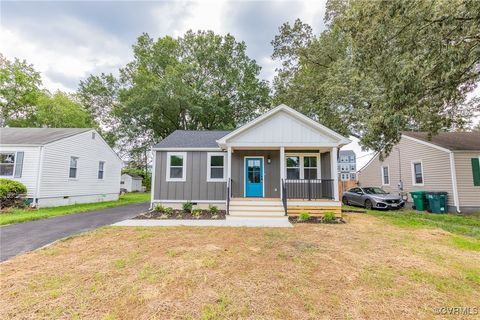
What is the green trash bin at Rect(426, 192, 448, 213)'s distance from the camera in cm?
1057

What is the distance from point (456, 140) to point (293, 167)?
9.89 m

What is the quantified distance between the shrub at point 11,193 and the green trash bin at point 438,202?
2019 cm

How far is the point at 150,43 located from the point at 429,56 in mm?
26480

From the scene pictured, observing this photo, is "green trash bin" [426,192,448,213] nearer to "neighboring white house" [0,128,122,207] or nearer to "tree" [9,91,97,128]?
"neighboring white house" [0,128,122,207]

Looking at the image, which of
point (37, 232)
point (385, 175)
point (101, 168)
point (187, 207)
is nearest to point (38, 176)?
point (101, 168)

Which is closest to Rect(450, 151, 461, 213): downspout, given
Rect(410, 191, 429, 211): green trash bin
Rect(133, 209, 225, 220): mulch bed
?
Rect(410, 191, 429, 211): green trash bin

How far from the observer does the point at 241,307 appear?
2662 mm

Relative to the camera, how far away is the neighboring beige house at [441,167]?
410 inches

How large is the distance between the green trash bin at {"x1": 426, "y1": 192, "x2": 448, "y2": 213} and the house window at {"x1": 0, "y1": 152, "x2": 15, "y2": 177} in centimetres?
2152

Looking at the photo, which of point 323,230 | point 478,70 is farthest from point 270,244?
point 478,70

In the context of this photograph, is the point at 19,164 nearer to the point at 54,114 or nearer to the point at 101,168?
the point at 101,168

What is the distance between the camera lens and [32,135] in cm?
1267

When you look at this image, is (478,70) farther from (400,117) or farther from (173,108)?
(173,108)

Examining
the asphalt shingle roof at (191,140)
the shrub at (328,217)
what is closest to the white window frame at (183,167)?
the asphalt shingle roof at (191,140)
